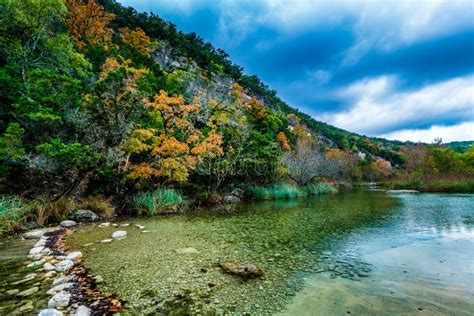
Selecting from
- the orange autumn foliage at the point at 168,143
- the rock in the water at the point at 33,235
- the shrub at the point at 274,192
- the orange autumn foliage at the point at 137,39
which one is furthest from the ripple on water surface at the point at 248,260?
the orange autumn foliage at the point at 137,39

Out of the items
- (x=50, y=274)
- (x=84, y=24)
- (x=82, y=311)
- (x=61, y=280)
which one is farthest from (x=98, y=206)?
(x=84, y=24)

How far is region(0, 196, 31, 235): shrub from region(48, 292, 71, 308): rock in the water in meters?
5.24

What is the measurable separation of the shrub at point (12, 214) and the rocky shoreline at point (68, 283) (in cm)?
179

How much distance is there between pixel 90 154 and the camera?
8.67m

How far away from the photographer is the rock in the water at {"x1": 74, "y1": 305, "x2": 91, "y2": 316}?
248 cm

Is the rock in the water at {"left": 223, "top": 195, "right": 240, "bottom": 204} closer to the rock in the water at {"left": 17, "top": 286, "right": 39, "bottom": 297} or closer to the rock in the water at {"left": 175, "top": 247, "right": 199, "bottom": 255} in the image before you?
the rock in the water at {"left": 175, "top": 247, "right": 199, "bottom": 255}

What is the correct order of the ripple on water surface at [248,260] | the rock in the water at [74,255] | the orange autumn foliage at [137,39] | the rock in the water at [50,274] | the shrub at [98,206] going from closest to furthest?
the ripple on water surface at [248,260], the rock in the water at [50,274], the rock in the water at [74,255], the shrub at [98,206], the orange autumn foliage at [137,39]

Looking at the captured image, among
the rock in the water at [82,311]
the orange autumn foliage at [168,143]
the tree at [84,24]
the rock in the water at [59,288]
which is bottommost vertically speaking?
the rock in the water at [59,288]

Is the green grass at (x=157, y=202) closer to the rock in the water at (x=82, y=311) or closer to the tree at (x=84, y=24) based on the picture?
the rock in the water at (x=82, y=311)

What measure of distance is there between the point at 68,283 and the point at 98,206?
676cm

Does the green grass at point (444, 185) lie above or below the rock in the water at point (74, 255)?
above

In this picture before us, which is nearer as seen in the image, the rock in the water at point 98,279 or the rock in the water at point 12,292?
the rock in the water at point 12,292

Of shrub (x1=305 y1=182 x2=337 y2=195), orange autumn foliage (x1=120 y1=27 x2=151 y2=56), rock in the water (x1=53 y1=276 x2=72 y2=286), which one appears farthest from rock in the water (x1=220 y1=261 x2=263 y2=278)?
orange autumn foliage (x1=120 y1=27 x2=151 y2=56)

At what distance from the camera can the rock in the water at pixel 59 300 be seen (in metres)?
2.68
